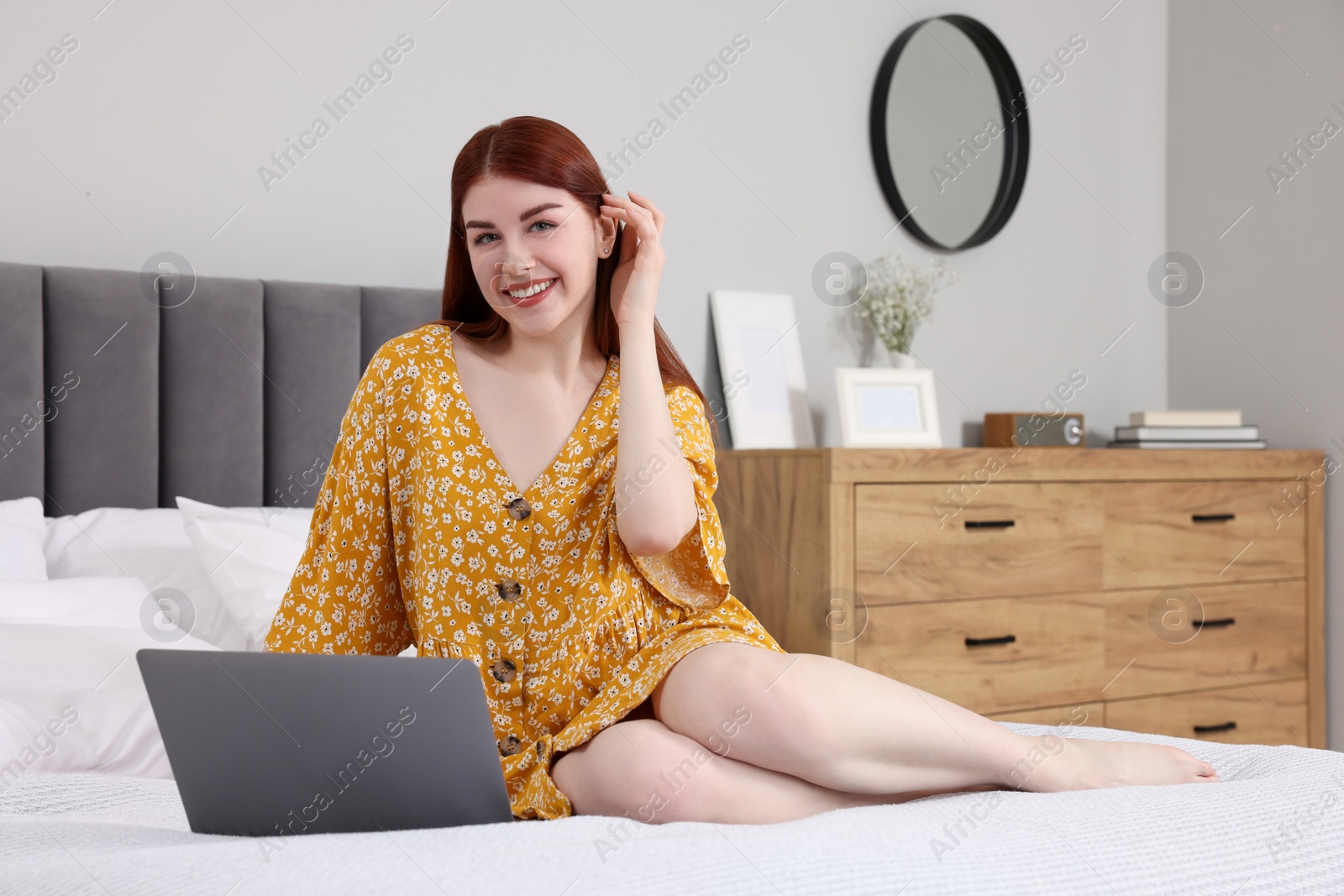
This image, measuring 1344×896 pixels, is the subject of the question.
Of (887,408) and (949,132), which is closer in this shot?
(887,408)

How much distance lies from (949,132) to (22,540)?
8.05ft

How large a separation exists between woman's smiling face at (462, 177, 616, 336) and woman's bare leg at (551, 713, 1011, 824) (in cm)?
52

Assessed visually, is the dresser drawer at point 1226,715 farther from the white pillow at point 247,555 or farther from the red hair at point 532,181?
the white pillow at point 247,555

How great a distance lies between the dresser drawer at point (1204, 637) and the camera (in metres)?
2.56

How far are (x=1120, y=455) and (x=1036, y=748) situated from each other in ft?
5.57

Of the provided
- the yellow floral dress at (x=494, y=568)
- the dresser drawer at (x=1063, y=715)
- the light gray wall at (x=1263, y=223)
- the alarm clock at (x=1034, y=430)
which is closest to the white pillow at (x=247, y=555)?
the yellow floral dress at (x=494, y=568)

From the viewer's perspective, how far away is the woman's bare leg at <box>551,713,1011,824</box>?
0.99m

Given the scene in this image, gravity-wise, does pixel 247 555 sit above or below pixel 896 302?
below

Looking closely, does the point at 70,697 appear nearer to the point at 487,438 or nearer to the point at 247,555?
the point at 247,555

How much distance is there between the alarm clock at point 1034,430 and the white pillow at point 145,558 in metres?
1.93

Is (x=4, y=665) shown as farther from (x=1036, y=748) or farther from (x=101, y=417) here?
(x=1036, y=748)

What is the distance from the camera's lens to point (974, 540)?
2377 mm

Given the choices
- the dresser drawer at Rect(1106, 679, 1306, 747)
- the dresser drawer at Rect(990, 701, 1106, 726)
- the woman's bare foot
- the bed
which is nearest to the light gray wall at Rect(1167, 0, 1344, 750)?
the dresser drawer at Rect(1106, 679, 1306, 747)

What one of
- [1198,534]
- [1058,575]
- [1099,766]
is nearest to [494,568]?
[1099,766]
